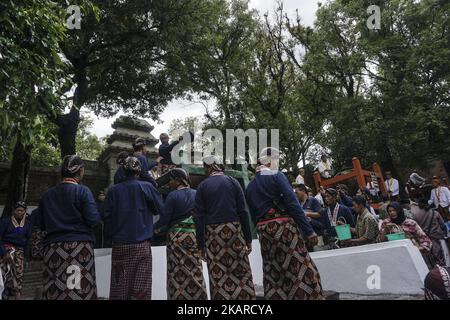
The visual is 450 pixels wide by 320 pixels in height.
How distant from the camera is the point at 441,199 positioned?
10.1 m

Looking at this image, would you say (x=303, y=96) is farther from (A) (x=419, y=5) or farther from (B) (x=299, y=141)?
(A) (x=419, y=5)

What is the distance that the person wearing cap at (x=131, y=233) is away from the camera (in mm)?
4023

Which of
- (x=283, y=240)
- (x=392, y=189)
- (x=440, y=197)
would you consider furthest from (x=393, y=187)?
(x=283, y=240)

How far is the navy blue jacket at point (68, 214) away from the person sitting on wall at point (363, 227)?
4.09 meters

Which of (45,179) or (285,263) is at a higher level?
(45,179)

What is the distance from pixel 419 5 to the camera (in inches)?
655

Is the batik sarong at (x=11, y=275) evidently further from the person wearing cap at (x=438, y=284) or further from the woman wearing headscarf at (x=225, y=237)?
the person wearing cap at (x=438, y=284)

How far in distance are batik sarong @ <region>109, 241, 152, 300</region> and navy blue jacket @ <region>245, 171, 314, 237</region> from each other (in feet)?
4.17

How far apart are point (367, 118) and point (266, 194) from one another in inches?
548

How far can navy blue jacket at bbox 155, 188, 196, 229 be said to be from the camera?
15.9 feet

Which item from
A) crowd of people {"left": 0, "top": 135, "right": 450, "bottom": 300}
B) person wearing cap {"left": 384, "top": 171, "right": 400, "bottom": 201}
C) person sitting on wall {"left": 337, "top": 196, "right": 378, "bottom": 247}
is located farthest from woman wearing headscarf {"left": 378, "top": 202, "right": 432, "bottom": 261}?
person wearing cap {"left": 384, "top": 171, "right": 400, "bottom": 201}

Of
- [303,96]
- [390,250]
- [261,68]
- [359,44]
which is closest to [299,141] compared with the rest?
[303,96]

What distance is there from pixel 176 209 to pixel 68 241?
1.38m

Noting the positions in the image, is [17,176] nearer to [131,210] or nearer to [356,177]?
[131,210]
